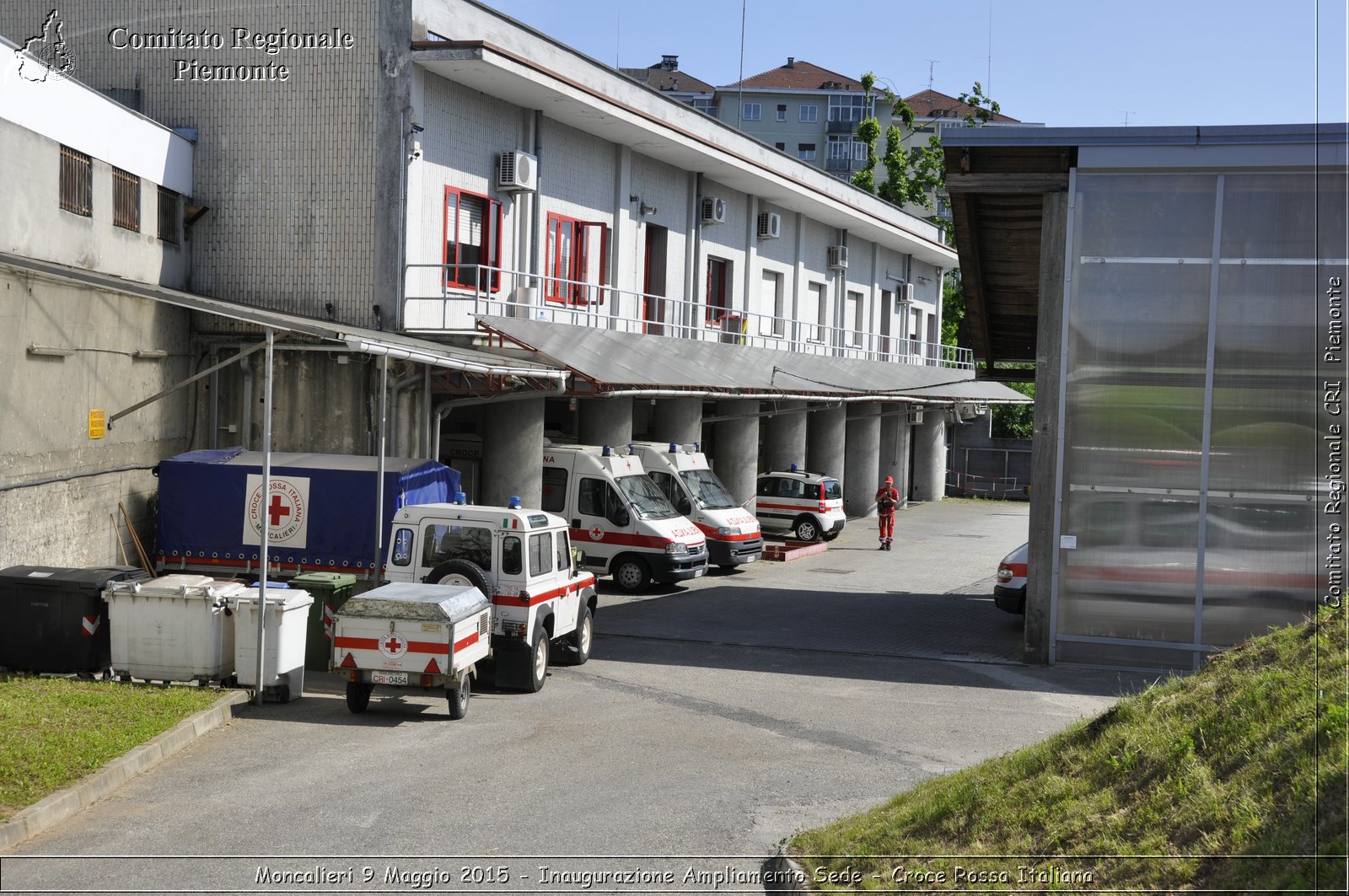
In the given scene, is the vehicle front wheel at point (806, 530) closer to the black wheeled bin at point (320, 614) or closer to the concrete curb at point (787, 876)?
the black wheeled bin at point (320, 614)

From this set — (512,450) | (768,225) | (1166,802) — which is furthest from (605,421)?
(1166,802)

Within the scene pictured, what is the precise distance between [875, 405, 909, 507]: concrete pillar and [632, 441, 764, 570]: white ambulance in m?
20.7

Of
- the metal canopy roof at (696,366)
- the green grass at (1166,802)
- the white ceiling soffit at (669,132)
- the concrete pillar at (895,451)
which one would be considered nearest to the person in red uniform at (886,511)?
the metal canopy roof at (696,366)

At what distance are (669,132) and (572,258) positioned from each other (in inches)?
144

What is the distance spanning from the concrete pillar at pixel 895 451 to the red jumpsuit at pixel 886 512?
13.9 m

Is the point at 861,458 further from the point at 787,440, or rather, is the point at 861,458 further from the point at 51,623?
the point at 51,623

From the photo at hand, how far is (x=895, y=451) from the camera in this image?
156ft

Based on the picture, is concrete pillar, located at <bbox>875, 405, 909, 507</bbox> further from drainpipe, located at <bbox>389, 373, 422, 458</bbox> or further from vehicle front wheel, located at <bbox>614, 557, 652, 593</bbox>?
drainpipe, located at <bbox>389, 373, 422, 458</bbox>

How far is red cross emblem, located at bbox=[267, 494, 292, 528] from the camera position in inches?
659

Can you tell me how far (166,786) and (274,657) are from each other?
10.1 ft

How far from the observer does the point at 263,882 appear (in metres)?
8.10

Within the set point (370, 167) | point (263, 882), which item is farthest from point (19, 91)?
point (263, 882)

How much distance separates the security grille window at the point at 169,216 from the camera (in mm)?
20688

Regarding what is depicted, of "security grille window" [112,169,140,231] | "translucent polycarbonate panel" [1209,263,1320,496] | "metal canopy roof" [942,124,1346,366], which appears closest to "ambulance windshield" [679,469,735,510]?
"metal canopy roof" [942,124,1346,366]
